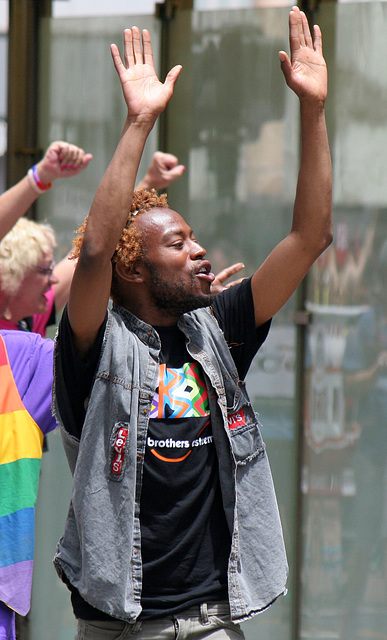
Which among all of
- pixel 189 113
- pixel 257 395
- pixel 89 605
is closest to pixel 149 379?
pixel 89 605

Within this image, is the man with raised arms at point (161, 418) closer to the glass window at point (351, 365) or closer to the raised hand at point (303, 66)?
the raised hand at point (303, 66)

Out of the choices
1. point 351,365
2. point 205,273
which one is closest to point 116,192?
point 205,273

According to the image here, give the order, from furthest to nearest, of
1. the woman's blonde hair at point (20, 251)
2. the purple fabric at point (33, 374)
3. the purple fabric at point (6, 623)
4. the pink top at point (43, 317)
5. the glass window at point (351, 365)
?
the glass window at point (351, 365)
the pink top at point (43, 317)
the woman's blonde hair at point (20, 251)
the purple fabric at point (33, 374)
the purple fabric at point (6, 623)

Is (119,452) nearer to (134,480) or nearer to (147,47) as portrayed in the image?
(134,480)

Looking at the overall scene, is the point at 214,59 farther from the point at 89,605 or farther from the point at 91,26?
the point at 89,605

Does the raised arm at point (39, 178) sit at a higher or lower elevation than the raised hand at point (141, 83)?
lower

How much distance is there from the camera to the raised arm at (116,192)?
1921mm

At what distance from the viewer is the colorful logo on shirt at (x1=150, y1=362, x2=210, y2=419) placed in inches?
83.0

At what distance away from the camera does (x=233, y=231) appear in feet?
13.2

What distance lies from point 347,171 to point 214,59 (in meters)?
0.85

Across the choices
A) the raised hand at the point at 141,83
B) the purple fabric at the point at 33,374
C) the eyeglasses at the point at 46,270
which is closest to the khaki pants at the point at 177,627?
the purple fabric at the point at 33,374

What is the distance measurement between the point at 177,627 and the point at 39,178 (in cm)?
182

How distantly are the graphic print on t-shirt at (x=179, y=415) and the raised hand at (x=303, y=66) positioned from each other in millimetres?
763

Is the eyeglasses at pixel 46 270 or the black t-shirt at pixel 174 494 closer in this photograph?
the black t-shirt at pixel 174 494
